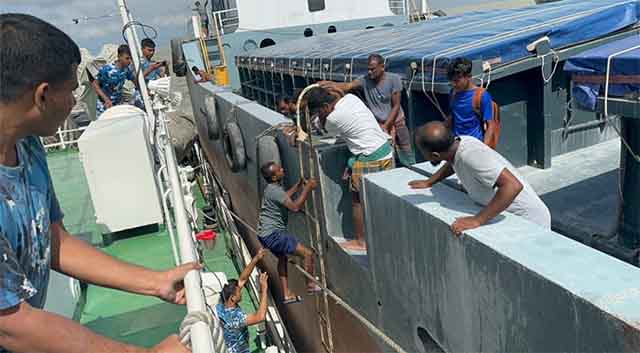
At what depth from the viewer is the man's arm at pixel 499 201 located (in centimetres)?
294

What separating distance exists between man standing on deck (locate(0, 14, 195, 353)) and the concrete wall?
1.82 m

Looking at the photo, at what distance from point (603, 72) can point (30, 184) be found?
3950 millimetres

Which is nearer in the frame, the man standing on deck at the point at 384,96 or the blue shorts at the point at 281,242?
the man standing on deck at the point at 384,96

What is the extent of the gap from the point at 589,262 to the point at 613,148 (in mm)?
5039

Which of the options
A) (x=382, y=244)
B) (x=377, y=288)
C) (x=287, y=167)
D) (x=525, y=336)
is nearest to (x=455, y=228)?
(x=525, y=336)

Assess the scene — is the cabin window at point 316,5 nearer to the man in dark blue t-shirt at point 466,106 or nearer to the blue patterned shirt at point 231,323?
the man in dark blue t-shirt at point 466,106

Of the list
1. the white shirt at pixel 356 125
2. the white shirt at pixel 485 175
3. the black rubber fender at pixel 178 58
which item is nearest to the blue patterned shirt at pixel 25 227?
the white shirt at pixel 485 175

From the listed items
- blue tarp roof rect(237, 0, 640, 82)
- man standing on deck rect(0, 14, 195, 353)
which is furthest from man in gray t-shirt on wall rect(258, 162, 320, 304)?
man standing on deck rect(0, 14, 195, 353)

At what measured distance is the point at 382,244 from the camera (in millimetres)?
4242

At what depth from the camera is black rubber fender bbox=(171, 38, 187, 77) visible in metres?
18.2

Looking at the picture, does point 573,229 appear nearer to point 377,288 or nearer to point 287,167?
point 377,288

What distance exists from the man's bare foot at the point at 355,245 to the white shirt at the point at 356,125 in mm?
988

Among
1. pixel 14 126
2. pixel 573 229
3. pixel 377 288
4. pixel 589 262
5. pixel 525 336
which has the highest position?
pixel 14 126

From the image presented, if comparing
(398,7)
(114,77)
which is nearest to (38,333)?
(114,77)
